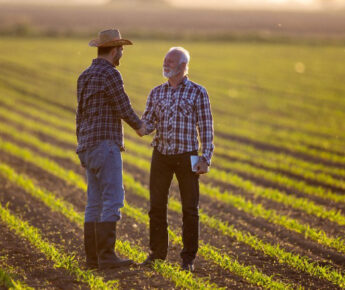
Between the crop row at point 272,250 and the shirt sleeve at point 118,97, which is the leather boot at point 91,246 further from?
the crop row at point 272,250

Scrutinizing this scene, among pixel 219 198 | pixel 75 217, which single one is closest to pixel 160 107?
pixel 75 217

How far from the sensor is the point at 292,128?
1636cm

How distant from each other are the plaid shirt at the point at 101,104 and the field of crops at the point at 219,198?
1.46 m

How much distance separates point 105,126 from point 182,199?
115 cm

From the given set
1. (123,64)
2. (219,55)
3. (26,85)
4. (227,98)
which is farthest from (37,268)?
(219,55)

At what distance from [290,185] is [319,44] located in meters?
44.7

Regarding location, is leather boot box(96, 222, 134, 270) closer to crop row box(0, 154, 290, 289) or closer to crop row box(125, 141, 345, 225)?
crop row box(0, 154, 290, 289)

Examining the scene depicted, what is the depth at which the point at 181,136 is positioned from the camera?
5523mm

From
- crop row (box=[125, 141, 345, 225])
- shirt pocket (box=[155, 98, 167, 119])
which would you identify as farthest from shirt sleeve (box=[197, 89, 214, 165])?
crop row (box=[125, 141, 345, 225])

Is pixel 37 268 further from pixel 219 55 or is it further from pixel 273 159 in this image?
pixel 219 55

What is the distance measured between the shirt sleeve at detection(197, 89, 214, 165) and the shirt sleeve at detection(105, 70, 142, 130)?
68 cm

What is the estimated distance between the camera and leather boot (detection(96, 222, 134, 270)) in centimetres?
557

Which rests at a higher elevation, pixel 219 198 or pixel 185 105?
pixel 185 105

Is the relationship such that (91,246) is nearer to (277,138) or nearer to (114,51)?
(114,51)
